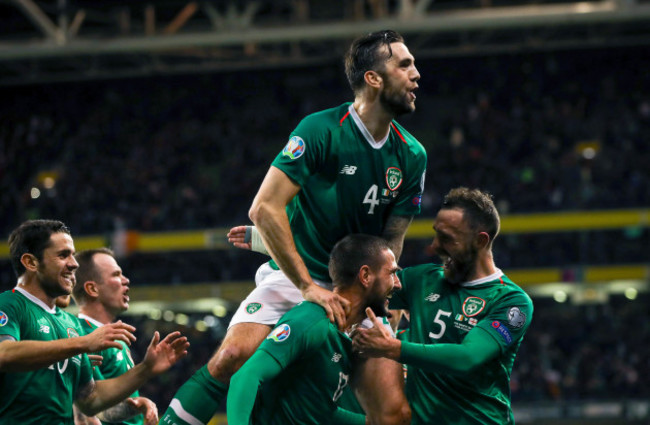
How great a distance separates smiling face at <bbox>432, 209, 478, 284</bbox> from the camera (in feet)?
17.7

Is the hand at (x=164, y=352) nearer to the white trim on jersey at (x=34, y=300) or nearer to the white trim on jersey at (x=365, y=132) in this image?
the white trim on jersey at (x=34, y=300)

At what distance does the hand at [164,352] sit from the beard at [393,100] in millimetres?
2070

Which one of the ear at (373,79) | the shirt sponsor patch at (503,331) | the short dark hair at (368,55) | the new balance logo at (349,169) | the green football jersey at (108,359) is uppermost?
the short dark hair at (368,55)

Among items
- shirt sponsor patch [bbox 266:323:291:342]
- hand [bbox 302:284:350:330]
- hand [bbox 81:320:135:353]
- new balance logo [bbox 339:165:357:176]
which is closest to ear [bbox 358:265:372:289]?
hand [bbox 302:284:350:330]

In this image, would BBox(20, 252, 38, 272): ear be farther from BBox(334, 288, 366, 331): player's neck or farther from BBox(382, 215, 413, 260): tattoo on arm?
BBox(382, 215, 413, 260): tattoo on arm

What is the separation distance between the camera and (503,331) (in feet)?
17.2

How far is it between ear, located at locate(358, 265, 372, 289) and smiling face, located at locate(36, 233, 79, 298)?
7.30ft

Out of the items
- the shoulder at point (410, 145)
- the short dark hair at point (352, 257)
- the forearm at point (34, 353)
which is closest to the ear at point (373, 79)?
the shoulder at point (410, 145)

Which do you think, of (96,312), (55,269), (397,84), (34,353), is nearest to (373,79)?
(397,84)

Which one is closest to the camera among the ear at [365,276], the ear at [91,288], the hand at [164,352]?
the ear at [365,276]

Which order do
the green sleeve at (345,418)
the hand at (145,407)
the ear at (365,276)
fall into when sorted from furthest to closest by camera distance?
1. the hand at (145,407)
2. the green sleeve at (345,418)
3. the ear at (365,276)

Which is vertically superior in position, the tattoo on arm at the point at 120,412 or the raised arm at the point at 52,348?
the raised arm at the point at 52,348

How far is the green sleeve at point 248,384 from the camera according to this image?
4488 mm

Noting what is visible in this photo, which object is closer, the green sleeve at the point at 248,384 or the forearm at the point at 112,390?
the green sleeve at the point at 248,384
